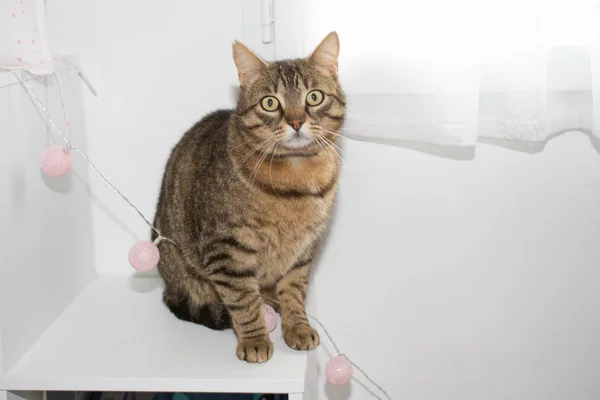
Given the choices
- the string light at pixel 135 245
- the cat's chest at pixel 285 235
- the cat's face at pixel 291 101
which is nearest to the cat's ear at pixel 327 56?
the cat's face at pixel 291 101

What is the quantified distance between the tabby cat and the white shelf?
39mm

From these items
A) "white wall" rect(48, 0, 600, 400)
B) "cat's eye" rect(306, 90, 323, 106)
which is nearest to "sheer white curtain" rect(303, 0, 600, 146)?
"white wall" rect(48, 0, 600, 400)

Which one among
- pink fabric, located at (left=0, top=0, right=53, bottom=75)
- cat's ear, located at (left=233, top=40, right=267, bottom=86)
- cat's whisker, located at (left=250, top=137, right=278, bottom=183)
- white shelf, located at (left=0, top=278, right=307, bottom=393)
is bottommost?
white shelf, located at (left=0, top=278, right=307, bottom=393)

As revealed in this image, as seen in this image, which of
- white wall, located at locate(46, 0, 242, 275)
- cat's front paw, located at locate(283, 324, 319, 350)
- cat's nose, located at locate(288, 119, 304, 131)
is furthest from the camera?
white wall, located at locate(46, 0, 242, 275)

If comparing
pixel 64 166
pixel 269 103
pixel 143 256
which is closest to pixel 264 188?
pixel 269 103

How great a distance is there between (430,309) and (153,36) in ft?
3.14

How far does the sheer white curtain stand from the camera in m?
1.49

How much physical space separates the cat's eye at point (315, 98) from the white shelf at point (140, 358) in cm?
49

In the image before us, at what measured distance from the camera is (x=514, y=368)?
1.82 metres

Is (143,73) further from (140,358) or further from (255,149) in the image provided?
(140,358)

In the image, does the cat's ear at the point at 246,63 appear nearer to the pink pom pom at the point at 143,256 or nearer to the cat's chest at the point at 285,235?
the cat's chest at the point at 285,235

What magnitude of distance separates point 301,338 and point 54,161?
1.94 ft

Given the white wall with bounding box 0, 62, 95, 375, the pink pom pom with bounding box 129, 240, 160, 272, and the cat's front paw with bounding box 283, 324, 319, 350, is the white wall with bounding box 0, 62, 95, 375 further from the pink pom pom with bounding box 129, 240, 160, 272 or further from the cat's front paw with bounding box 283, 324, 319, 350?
the cat's front paw with bounding box 283, 324, 319, 350

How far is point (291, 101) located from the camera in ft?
4.38
